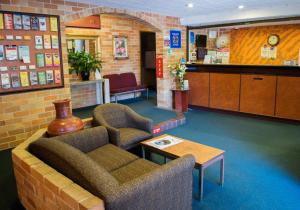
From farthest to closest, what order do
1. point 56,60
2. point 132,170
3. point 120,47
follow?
point 120,47, point 56,60, point 132,170

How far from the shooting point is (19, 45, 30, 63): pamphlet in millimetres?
3908

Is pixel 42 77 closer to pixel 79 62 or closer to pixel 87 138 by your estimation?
pixel 87 138

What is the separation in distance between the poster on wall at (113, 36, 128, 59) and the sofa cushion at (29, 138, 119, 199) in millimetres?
5835

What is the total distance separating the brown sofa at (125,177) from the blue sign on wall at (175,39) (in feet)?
14.5

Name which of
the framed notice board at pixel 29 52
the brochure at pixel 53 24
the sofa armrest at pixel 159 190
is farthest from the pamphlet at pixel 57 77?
the sofa armrest at pixel 159 190

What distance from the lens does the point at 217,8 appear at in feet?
17.9

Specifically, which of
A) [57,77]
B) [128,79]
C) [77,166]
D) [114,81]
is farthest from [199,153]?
[128,79]

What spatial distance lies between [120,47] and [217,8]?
11.3ft

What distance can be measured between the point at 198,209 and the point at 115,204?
1219 mm

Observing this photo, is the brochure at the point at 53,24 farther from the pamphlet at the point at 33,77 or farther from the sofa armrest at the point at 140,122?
the sofa armrest at the point at 140,122

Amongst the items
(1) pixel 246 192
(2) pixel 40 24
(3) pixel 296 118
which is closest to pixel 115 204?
(1) pixel 246 192

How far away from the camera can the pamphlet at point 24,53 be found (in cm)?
391

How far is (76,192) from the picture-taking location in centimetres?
164

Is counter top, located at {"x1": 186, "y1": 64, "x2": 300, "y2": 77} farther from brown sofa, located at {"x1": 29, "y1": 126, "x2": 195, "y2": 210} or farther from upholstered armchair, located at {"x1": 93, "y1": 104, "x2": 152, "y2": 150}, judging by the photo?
brown sofa, located at {"x1": 29, "y1": 126, "x2": 195, "y2": 210}
